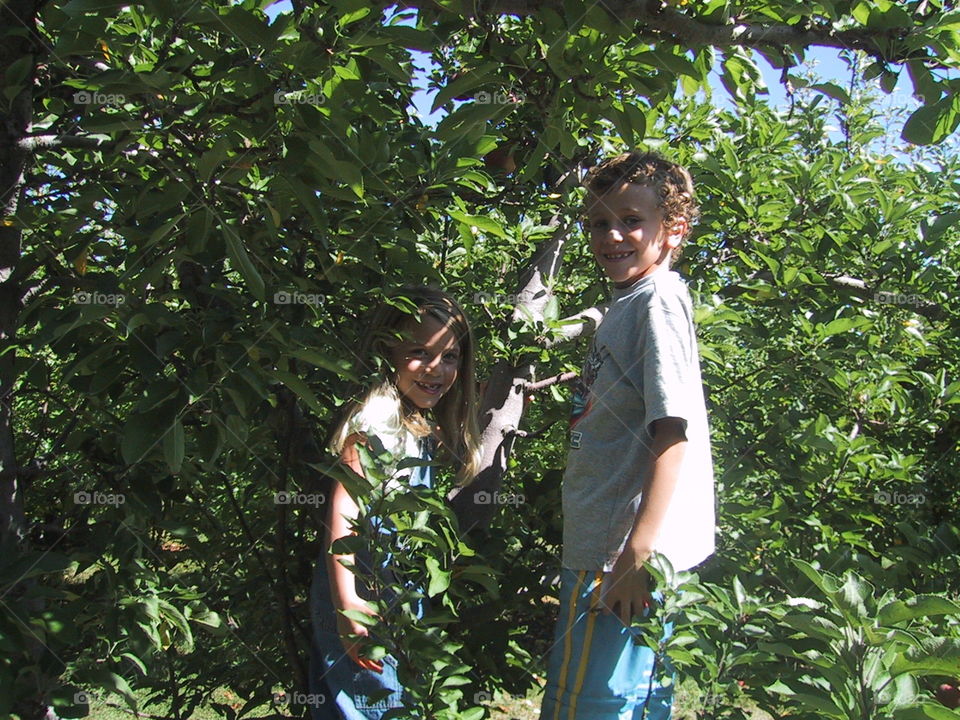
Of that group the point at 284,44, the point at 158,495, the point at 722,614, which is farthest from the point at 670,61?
the point at 158,495

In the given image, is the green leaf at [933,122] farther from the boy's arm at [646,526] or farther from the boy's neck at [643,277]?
the boy's arm at [646,526]

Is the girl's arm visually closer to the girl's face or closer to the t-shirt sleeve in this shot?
the girl's face

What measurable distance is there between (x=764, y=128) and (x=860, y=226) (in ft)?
1.32

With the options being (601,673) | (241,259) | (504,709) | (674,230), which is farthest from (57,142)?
(504,709)

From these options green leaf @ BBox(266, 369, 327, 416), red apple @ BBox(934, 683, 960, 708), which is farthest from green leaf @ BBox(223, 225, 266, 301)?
red apple @ BBox(934, 683, 960, 708)

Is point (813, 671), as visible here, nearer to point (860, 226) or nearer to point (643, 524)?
point (643, 524)

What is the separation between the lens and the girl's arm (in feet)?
5.47

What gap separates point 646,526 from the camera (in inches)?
61.6

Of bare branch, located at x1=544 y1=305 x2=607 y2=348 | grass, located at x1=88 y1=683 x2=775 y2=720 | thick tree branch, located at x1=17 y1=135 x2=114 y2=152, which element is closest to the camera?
thick tree branch, located at x1=17 y1=135 x2=114 y2=152

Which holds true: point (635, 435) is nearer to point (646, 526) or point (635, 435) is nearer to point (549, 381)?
point (646, 526)

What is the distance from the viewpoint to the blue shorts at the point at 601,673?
1.67 metres

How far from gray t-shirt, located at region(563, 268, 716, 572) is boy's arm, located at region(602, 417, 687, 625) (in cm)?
4

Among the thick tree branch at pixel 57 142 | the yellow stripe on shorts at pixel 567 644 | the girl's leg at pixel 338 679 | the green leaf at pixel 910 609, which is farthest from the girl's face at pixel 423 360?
the green leaf at pixel 910 609

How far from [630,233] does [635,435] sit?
44 centimetres
